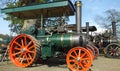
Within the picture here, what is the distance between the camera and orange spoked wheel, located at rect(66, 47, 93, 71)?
7.41 meters

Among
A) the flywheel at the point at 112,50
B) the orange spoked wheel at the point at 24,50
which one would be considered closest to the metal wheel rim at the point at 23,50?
the orange spoked wheel at the point at 24,50

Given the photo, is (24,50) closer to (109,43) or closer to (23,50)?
(23,50)

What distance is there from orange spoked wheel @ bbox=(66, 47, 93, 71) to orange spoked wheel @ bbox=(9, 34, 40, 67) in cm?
138

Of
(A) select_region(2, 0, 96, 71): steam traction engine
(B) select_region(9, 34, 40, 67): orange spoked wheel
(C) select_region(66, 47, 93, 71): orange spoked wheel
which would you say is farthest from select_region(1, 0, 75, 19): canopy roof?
(C) select_region(66, 47, 93, 71): orange spoked wheel

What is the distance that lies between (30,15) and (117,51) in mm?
6384

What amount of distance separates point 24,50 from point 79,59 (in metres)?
2.28

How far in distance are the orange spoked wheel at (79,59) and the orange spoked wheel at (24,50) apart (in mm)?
1384

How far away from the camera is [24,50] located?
28.0 ft

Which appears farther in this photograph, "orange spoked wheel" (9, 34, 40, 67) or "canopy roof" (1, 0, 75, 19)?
"canopy roof" (1, 0, 75, 19)

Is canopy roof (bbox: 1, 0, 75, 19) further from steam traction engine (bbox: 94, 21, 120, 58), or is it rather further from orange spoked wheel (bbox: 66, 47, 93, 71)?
steam traction engine (bbox: 94, 21, 120, 58)

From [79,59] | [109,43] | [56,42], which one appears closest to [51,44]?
[56,42]

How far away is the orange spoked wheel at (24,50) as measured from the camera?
324 inches

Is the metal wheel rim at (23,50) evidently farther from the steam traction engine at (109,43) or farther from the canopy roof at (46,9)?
the steam traction engine at (109,43)

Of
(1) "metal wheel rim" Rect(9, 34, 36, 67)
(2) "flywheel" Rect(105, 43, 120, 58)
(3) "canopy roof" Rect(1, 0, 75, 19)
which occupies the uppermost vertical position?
(3) "canopy roof" Rect(1, 0, 75, 19)
